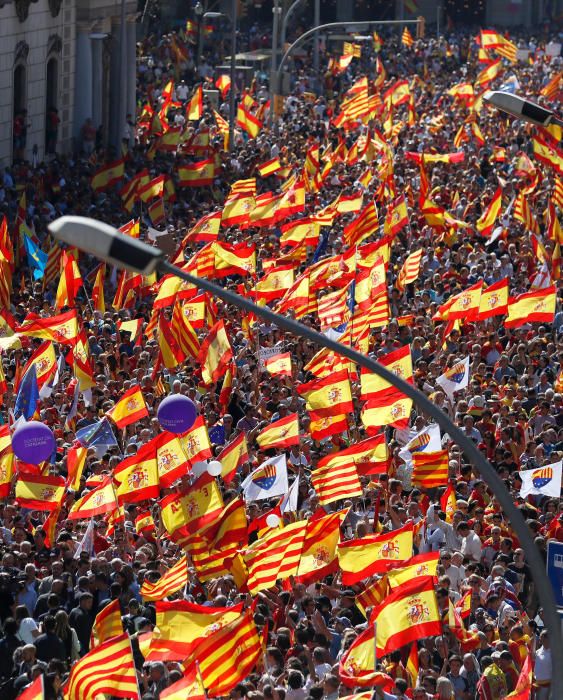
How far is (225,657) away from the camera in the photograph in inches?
514

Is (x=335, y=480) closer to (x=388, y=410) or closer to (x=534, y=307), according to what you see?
(x=388, y=410)

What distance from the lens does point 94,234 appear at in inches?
402

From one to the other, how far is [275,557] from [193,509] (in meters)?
1.17

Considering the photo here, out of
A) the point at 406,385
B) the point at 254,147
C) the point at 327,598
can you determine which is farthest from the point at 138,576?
the point at 254,147

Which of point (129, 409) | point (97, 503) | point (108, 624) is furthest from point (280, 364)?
point (108, 624)

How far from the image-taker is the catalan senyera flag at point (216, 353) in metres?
21.2

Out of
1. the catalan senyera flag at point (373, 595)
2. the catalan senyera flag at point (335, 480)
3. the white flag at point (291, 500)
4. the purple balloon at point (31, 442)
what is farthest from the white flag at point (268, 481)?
the catalan senyera flag at point (373, 595)

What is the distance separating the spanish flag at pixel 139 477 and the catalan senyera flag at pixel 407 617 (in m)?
4.00

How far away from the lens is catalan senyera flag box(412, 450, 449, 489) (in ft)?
57.5

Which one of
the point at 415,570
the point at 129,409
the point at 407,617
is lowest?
the point at 129,409

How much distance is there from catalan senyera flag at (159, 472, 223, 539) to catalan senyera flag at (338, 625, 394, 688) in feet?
10.1

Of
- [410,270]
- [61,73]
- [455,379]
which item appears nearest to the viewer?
[455,379]

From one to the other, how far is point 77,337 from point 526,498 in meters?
5.74

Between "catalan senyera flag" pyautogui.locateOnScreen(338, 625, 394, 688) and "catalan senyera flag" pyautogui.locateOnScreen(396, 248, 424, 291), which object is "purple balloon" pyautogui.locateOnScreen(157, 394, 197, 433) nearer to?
"catalan senyera flag" pyautogui.locateOnScreen(338, 625, 394, 688)
